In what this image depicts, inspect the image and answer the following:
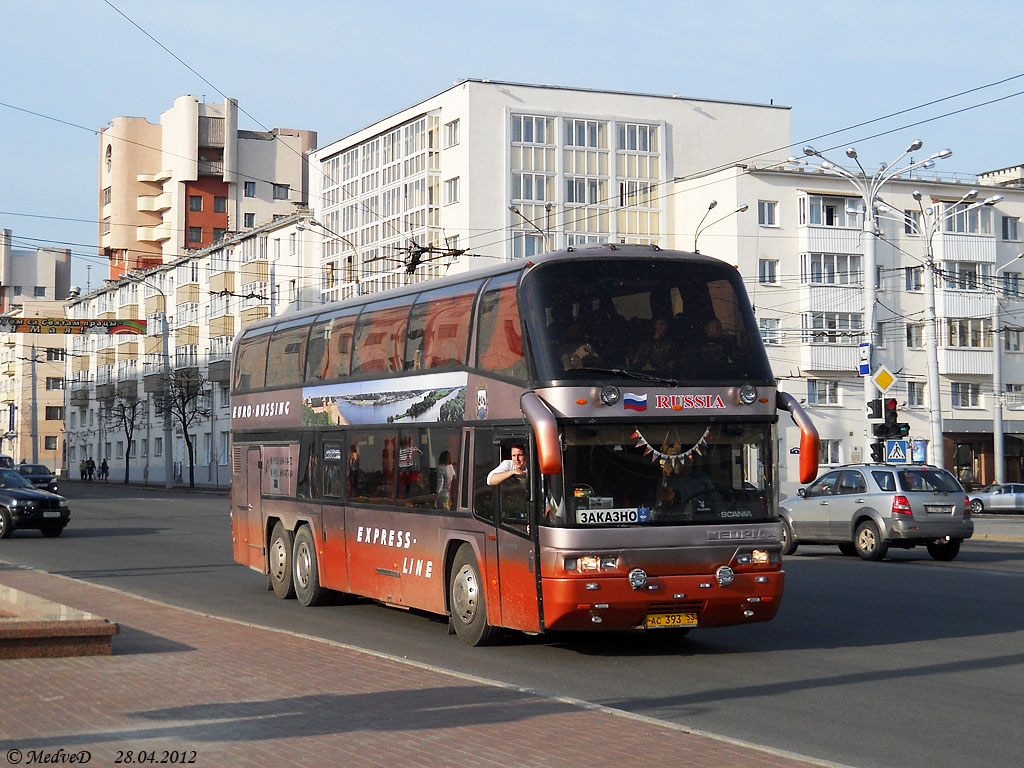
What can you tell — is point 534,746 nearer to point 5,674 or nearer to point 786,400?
point 5,674

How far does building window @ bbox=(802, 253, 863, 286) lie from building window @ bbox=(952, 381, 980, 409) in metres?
7.82

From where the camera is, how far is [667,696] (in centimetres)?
1042

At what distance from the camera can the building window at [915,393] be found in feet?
232

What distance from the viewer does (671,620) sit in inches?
485

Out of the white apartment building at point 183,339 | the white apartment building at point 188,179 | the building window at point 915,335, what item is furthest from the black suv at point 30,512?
the white apartment building at point 188,179

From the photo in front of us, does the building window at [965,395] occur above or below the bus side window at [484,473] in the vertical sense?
above

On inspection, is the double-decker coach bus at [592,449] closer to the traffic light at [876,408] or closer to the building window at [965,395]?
the traffic light at [876,408]

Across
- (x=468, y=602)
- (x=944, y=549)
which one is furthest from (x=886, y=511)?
(x=468, y=602)

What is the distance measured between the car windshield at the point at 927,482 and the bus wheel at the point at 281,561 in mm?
11069

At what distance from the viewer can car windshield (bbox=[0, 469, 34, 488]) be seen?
32.8 metres

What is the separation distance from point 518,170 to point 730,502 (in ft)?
196

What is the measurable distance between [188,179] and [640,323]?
98434 millimetres

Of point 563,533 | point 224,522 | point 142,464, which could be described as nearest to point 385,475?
point 563,533

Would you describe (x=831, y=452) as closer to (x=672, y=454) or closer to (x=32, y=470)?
Answer: (x=32, y=470)
